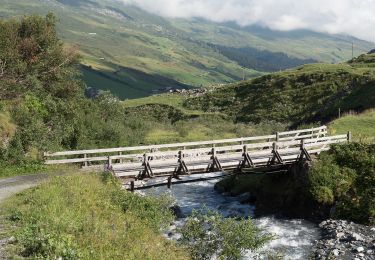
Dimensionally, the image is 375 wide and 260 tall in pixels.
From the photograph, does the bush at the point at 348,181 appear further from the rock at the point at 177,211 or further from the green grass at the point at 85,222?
the green grass at the point at 85,222

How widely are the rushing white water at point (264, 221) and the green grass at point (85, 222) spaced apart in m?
3.39

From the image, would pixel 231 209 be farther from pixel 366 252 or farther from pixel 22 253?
pixel 22 253

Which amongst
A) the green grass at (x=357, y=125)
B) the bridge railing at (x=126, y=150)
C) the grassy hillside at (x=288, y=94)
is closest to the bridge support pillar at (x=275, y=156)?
the bridge railing at (x=126, y=150)

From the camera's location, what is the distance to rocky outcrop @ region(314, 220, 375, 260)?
83.8 ft

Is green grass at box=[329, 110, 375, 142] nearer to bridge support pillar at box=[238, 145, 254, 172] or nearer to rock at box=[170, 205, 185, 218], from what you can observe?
bridge support pillar at box=[238, 145, 254, 172]

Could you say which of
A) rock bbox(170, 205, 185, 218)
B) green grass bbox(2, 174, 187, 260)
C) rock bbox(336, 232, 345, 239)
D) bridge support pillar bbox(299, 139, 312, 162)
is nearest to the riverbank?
bridge support pillar bbox(299, 139, 312, 162)

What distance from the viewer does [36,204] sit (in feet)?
66.0

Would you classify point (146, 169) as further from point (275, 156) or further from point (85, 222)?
point (85, 222)

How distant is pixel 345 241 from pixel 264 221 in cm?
707

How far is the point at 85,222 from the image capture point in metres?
17.6

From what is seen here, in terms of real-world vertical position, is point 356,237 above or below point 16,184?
below

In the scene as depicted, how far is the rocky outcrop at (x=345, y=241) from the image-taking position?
2555cm

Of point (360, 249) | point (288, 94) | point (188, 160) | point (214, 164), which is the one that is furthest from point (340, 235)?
point (288, 94)

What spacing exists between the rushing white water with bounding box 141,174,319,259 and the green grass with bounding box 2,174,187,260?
11.1 feet
